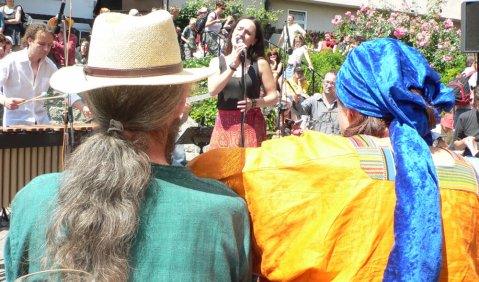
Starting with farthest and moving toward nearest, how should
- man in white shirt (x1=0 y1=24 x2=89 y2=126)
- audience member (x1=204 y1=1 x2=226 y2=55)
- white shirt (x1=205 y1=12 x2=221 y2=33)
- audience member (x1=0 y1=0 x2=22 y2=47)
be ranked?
white shirt (x1=205 y1=12 x2=221 y2=33), audience member (x1=204 y1=1 x2=226 y2=55), audience member (x1=0 y1=0 x2=22 y2=47), man in white shirt (x1=0 y1=24 x2=89 y2=126)

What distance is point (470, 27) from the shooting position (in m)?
8.71

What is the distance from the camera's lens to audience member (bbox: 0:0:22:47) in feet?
48.7

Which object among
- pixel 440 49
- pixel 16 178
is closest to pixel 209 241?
pixel 16 178

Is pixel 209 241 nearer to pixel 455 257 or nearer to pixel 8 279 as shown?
pixel 8 279

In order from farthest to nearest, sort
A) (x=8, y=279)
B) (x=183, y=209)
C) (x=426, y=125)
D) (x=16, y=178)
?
(x=16, y=178)
(x=426, y=125)
(x=8, y=279)
(x=183, y=209)

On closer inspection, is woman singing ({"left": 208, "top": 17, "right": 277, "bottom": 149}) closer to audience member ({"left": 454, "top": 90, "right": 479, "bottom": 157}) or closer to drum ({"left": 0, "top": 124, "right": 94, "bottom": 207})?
drum ({"left": 0, "top": 124, "right": 94, "bottom": 207})

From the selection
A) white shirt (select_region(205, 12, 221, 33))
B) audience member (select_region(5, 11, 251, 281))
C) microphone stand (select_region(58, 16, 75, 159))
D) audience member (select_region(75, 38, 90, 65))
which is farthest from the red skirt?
white shirt (select_region(205, 12, 221, 33))

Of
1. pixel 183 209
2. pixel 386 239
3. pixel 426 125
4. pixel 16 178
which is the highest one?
pixel 426 125

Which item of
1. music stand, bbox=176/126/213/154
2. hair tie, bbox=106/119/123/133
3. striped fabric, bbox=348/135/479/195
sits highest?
hair tie, bbox=106/119/123/133

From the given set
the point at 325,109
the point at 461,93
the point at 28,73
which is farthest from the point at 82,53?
the point at 461,93

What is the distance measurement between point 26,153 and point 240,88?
2.03 m

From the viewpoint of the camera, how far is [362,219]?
1.93 metres

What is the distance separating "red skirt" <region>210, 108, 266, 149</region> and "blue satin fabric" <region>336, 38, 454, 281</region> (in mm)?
3148

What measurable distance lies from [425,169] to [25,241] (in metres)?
1.15
